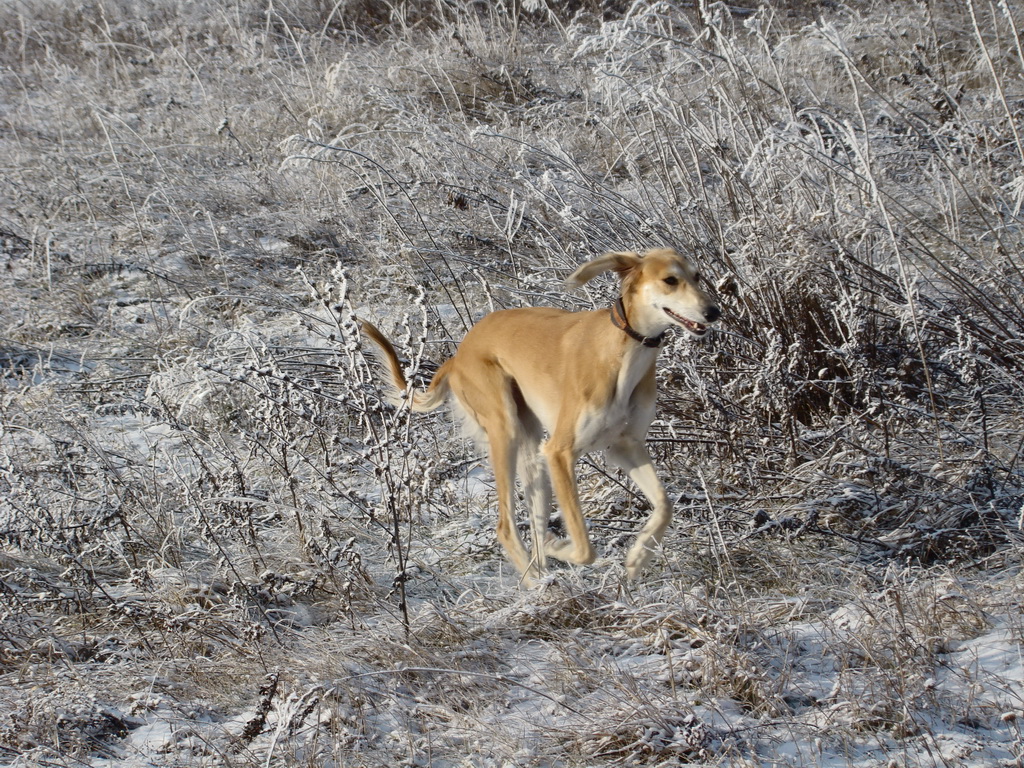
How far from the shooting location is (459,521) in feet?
14.0

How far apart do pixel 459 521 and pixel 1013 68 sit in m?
6.45

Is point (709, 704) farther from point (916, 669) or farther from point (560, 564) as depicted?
point (560, 564)

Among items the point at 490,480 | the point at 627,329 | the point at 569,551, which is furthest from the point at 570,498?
the point at 490,480

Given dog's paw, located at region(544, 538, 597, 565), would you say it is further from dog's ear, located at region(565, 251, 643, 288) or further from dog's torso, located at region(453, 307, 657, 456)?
dog's ear, located at region(565, 251, 643, 288)

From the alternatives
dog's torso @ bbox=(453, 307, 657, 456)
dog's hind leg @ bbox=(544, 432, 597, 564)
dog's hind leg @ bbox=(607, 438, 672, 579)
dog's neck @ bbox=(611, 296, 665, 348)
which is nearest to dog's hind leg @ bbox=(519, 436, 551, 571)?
dog's torso @ bbox=(453, 307, 657, 456)

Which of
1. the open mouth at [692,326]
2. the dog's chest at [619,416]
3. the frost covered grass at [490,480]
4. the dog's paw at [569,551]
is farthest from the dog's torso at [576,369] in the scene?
the frost covered grass at [490,480]

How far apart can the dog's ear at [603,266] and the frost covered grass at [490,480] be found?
1.91 feet

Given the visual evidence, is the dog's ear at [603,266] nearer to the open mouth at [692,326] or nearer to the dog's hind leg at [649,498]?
the open mouth at [692,326]

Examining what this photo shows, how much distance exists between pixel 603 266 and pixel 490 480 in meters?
1.69

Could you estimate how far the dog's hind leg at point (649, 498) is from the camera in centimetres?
329

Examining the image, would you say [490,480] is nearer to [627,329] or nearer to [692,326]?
[627,329]

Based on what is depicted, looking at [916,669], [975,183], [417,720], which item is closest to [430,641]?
[417,720]

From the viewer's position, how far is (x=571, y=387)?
3510 mm

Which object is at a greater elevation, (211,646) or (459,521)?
(211,646)
